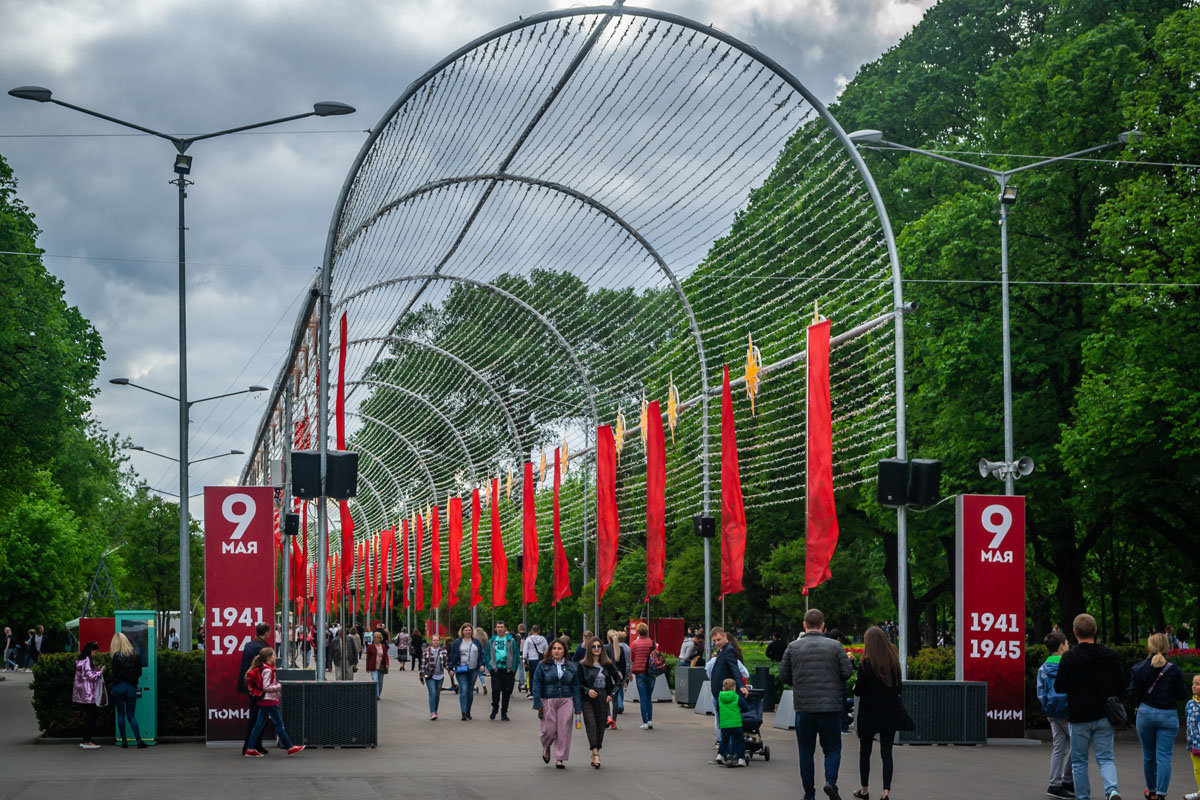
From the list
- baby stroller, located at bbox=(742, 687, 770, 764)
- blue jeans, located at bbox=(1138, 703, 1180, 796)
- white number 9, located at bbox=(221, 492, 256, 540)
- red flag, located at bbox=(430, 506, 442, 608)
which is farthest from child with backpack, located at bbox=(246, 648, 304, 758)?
red flag, located at bbox=(430, 506, 442, 608)

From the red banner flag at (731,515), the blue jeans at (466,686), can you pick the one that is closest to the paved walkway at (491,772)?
the blue jeans at (466,686)

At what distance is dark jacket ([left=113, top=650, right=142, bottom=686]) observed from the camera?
18625 mm

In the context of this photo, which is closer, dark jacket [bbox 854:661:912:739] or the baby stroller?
dark jacket [bbox 854:661:912:739]

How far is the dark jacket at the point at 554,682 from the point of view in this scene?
674 inches

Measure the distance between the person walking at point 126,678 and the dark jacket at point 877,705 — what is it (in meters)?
9.94

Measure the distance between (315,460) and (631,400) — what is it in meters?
20.0

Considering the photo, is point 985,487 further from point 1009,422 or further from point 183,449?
point 183,449

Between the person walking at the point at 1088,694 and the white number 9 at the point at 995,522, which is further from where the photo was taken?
the white number 9 at the point at 995,522

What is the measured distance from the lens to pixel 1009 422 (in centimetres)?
3028

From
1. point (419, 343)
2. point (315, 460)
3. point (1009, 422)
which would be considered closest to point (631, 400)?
point (419, 343)

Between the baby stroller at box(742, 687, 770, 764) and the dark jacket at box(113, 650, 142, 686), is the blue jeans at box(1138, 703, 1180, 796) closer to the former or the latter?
the baby stroller at box(742, 687, 770, 764)

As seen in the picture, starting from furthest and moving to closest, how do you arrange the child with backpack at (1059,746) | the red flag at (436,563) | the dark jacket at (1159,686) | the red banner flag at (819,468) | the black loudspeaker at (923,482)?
the red flag at (436,563), the red banner flag at (819,468), the black loudspeaker at (923,482), the child with backpack at (1059,746), the dark jacket at (1159,686)

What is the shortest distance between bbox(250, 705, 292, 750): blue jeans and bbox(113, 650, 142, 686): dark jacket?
2.12 metres

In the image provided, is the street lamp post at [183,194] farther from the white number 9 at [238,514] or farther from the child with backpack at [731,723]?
the child with backpack at [731,723]
